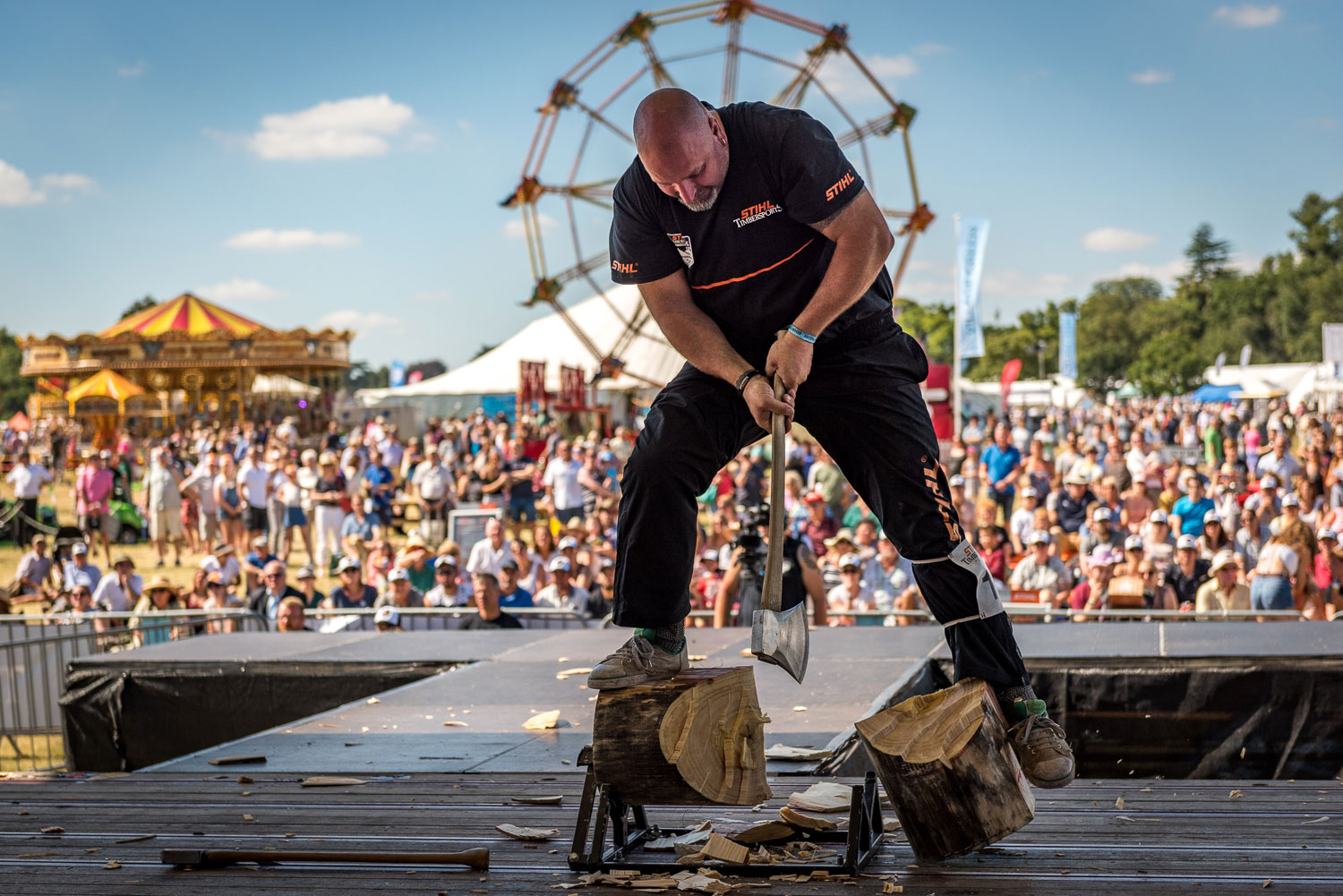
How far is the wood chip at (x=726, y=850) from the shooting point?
9.37ft

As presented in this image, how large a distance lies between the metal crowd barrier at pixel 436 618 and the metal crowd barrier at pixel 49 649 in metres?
Result: 0.59

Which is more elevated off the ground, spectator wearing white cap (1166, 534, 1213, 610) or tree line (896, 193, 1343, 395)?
tree line (896, 193, 1343, 395)

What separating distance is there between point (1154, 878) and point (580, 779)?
1.86m

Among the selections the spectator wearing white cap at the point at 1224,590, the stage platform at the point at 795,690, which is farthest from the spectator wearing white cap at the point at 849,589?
the stage platform at the point at 795,690

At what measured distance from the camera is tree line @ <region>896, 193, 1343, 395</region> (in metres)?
88.4

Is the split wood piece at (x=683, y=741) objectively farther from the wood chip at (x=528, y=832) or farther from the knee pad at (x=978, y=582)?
the knee pad at (x=978, y=582)

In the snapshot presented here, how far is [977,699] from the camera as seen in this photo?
2.92 meters

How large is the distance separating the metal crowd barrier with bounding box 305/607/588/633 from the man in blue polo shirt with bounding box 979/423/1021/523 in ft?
25.4

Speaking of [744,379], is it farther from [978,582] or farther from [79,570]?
[79,570]

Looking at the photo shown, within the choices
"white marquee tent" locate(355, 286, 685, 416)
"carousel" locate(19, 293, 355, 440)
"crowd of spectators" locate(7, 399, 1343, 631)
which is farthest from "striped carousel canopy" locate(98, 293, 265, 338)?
"crowd of spectators" locate(7, 399, 1343, 631)

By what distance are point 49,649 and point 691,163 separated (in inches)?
316

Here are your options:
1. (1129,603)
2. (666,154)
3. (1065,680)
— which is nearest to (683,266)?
(666,154)

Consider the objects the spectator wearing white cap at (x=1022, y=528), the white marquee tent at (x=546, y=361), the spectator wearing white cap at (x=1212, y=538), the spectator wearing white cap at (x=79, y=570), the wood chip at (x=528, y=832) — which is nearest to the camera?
the wood chip at (x=528, y=832)

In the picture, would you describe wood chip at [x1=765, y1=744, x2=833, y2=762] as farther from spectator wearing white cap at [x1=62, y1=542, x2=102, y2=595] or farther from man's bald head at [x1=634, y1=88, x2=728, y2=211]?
spectator wearing white cap at [x1=62, y1=542, x2=102, y2=595]
